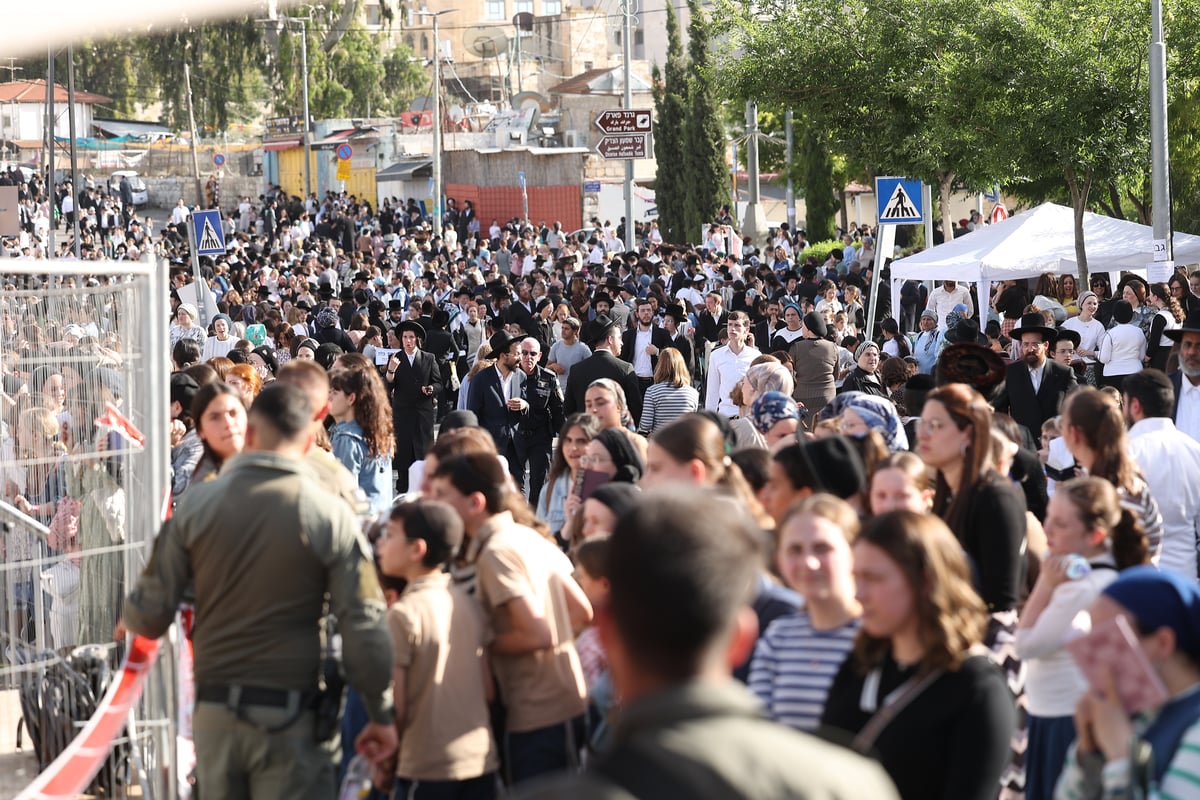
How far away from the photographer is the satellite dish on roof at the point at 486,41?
279 ft

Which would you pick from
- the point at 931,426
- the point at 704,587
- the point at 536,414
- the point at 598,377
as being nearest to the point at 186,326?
the point at 536,414

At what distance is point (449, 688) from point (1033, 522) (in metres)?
2.34

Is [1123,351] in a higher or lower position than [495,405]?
higher

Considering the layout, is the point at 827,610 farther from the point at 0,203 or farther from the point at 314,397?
the point at 0,203

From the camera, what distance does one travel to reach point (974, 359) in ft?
29.6

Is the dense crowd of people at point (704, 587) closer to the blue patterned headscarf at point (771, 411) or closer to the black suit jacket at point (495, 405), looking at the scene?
the blue patterned headscarf at point (771, 411)

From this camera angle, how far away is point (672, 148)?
1959 inches

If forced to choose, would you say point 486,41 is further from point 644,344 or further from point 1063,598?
point 1063,598

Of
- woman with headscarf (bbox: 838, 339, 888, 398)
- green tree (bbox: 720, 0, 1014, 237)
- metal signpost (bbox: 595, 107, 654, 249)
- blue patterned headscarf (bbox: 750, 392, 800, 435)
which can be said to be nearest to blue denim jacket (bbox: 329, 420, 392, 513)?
blue patterned headscarf (bbox: 750, 392, 800, 435)

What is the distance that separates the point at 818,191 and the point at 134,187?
3249 centimetres

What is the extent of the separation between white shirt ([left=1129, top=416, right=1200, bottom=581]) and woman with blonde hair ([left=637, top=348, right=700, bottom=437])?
15.8 feet

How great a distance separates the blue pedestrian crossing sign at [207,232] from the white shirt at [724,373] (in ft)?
33.6

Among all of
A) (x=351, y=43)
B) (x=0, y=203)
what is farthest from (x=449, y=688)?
(x=351, y=43)

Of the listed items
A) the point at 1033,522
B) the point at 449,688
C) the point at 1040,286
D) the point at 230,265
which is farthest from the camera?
the point at 230,265
